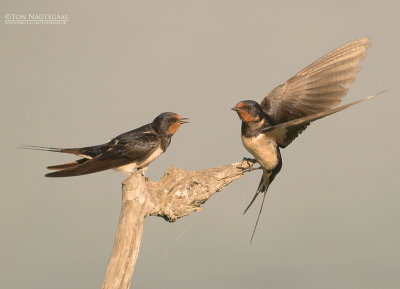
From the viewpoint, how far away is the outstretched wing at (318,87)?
14.5 ft

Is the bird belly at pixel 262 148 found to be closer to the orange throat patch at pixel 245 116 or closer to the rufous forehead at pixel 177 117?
the orange throat patch at pixel 245 116

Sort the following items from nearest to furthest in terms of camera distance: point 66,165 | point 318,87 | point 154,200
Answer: point 154,200
point 66,165
point 318,87

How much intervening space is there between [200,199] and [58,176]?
926mm

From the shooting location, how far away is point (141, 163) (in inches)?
170

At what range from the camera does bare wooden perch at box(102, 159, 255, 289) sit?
147 inches

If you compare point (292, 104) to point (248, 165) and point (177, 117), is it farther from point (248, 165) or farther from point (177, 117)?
point (177, 117)

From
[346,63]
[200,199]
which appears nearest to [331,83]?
[346,63]

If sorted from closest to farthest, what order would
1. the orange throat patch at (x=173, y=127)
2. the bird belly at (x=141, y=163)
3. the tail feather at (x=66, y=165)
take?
1. the tail feather at (x=66, y=165)
2. the bird belly at (x=141, y=163)
3. the orange throat patch at (x=173, y=127)

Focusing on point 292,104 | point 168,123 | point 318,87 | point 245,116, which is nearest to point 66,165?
point 168,123

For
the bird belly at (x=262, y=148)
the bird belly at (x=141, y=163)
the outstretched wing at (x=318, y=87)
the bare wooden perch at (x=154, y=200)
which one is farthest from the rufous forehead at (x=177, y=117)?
the outstretched wing at (x=318, y=87)

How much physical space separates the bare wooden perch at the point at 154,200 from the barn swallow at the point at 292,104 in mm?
214

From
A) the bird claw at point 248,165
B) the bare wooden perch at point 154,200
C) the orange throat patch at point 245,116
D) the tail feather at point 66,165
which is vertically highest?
the orange throat patch at point 245,116

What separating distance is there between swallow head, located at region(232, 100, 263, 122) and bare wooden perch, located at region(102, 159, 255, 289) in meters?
0.38

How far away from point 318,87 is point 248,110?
72 centimetres
